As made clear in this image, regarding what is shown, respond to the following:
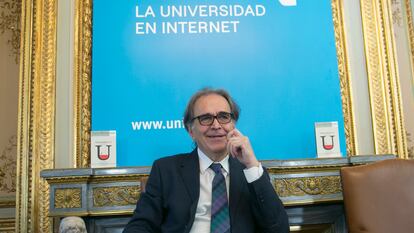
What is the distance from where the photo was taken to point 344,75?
3064mm

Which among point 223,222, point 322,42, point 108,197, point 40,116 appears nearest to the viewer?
point 223,222

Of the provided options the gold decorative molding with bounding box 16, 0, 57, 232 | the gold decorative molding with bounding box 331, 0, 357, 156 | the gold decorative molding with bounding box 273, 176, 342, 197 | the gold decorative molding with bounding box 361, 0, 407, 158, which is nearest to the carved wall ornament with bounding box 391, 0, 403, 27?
the gold decorative molding with bounding box 361, 0, 407, 158

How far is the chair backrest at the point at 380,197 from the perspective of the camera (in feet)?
6.89

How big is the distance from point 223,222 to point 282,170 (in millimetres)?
1015

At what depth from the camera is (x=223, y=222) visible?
66.4 inches

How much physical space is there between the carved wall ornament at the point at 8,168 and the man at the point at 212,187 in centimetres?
166

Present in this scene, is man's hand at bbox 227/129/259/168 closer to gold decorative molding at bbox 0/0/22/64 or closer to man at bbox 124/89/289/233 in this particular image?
man at bbox 124/89/289/233

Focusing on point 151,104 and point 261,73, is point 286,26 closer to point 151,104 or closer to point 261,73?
point 261,73

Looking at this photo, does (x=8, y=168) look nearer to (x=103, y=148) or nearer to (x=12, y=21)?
(x=103, y=148)

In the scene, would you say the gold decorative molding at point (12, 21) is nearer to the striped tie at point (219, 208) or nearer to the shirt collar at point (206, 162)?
the shirt collar at point (206, 162)

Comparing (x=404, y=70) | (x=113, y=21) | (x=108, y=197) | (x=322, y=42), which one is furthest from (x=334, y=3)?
(x=108, y=197)

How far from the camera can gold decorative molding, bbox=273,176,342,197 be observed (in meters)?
2.62

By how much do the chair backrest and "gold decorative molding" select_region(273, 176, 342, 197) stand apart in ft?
1.50

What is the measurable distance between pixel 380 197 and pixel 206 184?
93 centimetres
